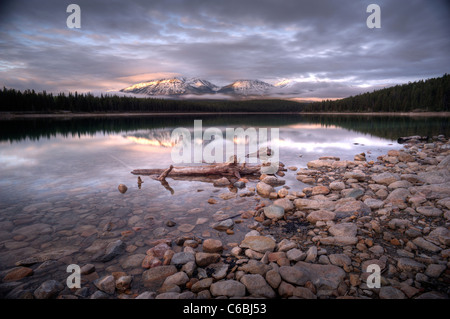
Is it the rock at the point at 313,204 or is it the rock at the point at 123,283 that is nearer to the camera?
the rock at the point at 123,283

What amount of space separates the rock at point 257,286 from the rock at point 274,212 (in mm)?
2942

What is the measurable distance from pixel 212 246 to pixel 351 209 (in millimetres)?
4406

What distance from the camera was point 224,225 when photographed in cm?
645

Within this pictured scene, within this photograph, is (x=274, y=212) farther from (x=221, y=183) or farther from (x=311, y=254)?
(x=221, y=183)

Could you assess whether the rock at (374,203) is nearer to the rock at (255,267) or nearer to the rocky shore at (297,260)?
the rocky shore at (297,260)

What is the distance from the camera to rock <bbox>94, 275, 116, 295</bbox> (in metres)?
3.99

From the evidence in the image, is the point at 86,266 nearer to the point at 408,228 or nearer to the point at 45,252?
the point at 45,252

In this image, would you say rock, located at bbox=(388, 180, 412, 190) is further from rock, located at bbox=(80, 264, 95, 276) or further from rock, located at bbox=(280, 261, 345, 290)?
rock, located at bbox=(80, 264, 95, 276)

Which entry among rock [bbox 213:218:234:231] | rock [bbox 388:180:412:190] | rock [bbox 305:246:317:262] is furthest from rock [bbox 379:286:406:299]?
rock [bbox 388:180:412:190]


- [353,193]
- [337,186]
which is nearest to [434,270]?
[353,193]

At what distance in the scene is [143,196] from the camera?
9.09 meters

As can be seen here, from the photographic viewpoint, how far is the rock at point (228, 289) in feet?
12.3

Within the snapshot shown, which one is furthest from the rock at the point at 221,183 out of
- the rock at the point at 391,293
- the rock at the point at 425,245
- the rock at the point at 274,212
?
the rock at the point at 391,293

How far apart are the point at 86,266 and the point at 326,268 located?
15.5 ft
